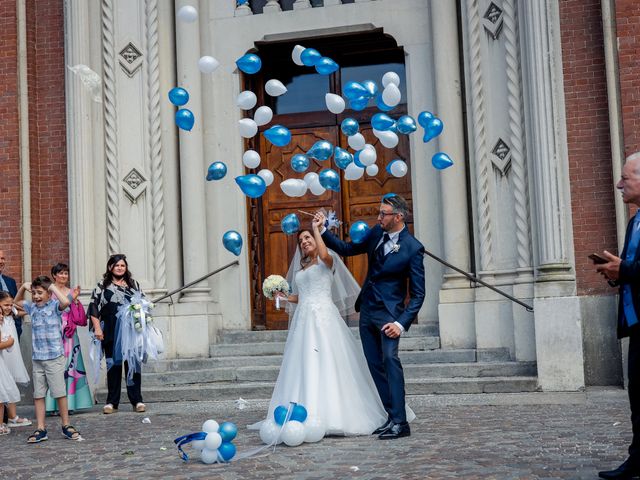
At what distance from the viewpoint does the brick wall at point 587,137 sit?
11.7 meters

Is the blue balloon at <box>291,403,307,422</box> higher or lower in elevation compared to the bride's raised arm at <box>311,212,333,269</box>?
lower

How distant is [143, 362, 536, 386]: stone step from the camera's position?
1124 centimetres

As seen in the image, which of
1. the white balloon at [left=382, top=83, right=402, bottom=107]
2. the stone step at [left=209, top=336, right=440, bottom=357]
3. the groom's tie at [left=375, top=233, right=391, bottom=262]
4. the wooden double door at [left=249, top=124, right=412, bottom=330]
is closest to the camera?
the groom's tie at [left=375, top=233, right=391, bottom=262]

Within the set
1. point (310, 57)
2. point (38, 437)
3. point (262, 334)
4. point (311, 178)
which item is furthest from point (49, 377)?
point (262, 334)

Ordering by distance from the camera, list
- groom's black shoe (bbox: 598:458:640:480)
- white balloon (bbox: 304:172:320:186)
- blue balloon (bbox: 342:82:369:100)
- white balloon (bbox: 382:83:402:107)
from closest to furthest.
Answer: groom's black shoe (bbox: 598:458:640:480)
blue balloon (bbox: 342:82:369:100)
white balloon (bbox: 304:172:320:186)
white balloon (bbox: 382:83:402:107)

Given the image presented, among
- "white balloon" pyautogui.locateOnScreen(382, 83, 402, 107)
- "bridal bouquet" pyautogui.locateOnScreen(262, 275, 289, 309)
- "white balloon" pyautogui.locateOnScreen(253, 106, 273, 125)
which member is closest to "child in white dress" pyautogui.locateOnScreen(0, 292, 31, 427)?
"bridal bouquet" pyautogui.locateOnScreen(262, 275, 289, 309)

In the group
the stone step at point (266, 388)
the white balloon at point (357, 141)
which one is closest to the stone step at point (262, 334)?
the stone step at point (266, 388)

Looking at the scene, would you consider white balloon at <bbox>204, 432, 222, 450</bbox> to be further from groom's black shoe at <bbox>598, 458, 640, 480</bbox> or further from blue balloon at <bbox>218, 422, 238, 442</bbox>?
groom's black shoe at <bbox>598, 458, 640, 480</bbox>

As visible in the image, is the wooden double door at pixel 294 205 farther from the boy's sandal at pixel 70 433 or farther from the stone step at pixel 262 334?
the boy's sandal at pixel 70 433

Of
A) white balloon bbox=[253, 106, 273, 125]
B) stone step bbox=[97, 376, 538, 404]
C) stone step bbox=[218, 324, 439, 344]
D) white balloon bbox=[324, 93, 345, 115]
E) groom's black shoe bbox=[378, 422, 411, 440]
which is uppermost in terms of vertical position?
white balloon bbox=[324, 93, 345, 115]

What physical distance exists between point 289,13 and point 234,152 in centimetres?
215

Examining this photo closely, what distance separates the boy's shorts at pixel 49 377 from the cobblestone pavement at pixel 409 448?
0.47 meters

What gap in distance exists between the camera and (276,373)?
38.6 ft

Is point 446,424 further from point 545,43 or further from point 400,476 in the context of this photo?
point 545,43
